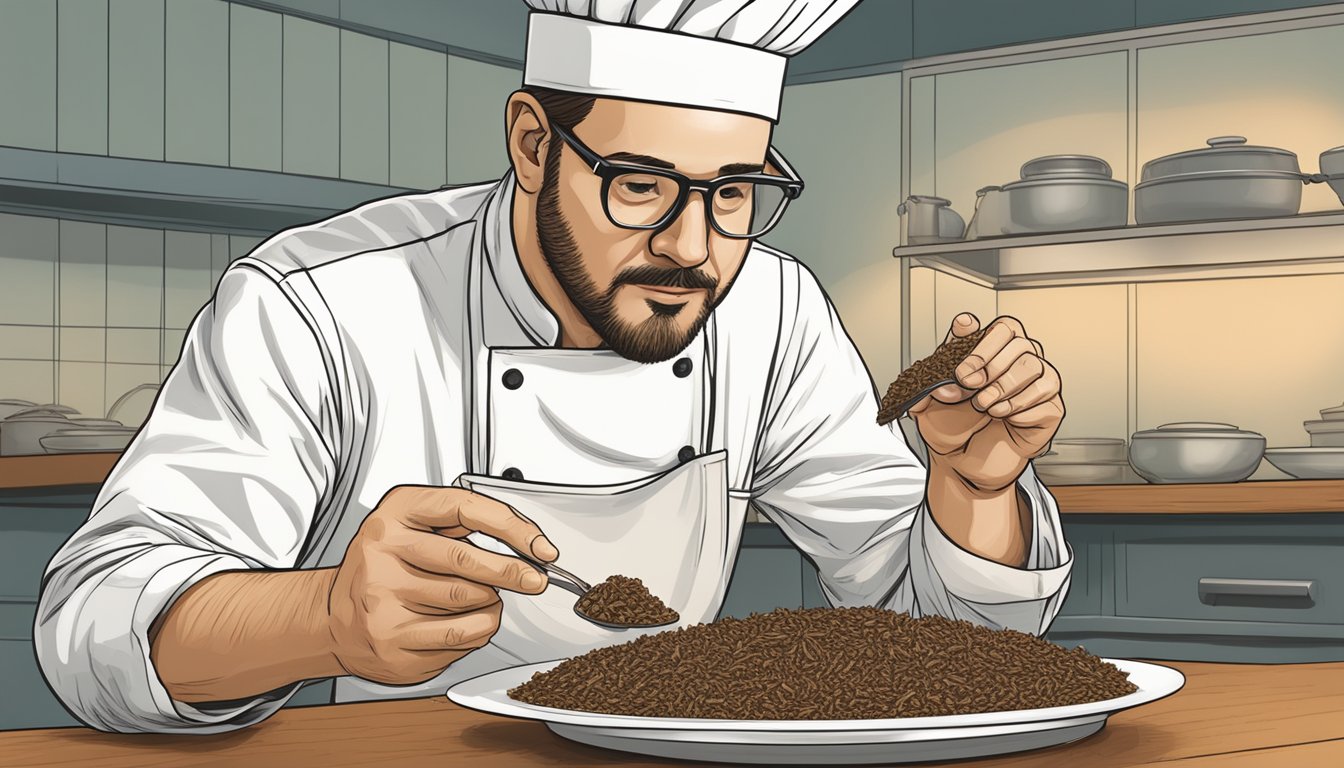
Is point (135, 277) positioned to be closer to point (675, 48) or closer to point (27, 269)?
point (27, 269)

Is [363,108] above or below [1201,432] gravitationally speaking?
above

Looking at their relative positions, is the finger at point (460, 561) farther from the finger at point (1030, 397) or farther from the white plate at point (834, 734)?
the finger at point (1030, 397)

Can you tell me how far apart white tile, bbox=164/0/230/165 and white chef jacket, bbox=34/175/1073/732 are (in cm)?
213

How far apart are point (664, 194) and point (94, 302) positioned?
2.62 m

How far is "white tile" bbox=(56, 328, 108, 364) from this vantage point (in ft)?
11.1

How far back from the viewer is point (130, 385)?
3508 millimetres

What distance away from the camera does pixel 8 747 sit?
0.83 meters

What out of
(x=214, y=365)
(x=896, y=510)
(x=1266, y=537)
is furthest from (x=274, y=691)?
(x=1266, y=537)

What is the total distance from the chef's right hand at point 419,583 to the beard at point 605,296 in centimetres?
66

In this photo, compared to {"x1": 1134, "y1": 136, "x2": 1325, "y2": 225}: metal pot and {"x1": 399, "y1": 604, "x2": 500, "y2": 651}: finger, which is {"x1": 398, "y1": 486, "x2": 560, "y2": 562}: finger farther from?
{"x1": 1134, "y1": 136, "x2": 1325, "y2": 225}: metal pot

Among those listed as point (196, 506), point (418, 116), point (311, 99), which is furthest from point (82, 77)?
point (196, 506)

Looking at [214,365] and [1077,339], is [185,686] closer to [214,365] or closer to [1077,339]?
[214,365]

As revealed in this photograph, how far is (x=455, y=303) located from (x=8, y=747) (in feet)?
2.84

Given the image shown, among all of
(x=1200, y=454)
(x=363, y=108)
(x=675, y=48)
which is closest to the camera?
(x=675, y=48)
